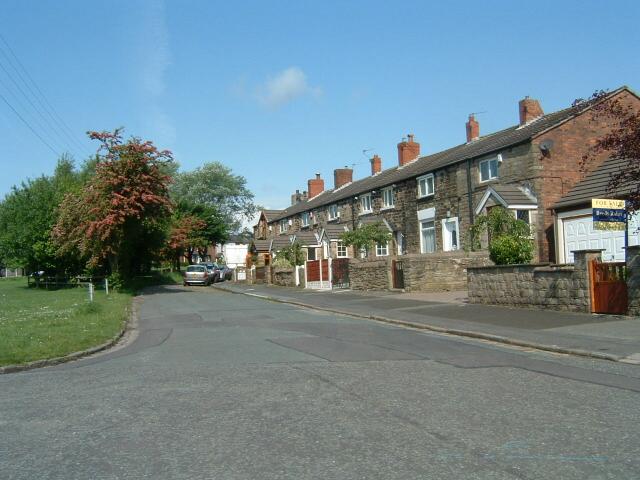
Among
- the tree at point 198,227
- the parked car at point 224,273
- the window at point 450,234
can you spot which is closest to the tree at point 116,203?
the window at point 450,234

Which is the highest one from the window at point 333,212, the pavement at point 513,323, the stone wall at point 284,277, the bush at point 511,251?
the window at point 333,212

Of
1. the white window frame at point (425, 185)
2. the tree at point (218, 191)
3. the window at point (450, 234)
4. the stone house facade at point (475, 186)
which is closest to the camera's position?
the stone house facade at point (475, 186)

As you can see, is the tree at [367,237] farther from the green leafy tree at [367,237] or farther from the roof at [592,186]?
the roof at [592,186]

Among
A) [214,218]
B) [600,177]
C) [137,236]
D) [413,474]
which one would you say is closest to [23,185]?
[137,236]

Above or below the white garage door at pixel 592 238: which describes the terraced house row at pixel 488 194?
above

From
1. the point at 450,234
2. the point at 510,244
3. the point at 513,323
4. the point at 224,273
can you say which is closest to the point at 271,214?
the point at 224,273

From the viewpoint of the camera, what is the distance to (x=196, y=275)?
46094 mm

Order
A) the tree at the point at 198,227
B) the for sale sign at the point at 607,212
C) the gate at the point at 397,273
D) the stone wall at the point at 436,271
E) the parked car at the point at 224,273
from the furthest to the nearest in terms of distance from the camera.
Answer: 1. the tree at the point at 198,227
2. the parked car at the point at 224,273
3. the gate at the point at 397,273
4. the stone wall at the point at 436,271
5. the for sale sign at the point at 607,212

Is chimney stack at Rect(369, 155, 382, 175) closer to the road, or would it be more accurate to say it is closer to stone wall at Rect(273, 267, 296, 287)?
stone wall at Rect(273, 267, 296, 287)

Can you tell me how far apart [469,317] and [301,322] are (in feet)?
15.0

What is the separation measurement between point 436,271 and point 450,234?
302 inches

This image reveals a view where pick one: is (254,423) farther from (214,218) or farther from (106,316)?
(214,218)

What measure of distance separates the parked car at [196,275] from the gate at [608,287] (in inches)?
1331

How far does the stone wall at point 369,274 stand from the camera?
28.0 meters
